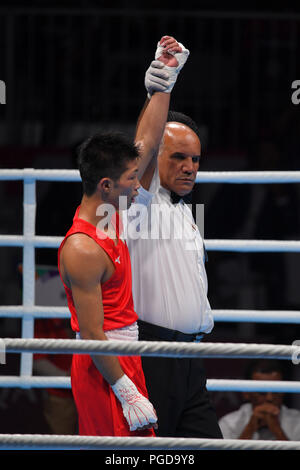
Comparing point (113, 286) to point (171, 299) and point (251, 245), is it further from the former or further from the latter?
point (251, 245)

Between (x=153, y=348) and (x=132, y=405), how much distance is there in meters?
0.37

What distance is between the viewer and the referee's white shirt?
230 centimetres

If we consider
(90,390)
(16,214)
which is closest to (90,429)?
(90,390)

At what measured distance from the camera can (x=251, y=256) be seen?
16.4ft

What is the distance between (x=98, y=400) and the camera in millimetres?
2010

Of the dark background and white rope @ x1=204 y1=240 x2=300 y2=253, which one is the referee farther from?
the dark background

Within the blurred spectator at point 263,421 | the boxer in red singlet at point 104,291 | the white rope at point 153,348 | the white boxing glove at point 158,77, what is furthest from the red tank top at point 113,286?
the blurred spectator at point 263,421

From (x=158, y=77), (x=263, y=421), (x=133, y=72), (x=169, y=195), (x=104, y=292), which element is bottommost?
(x=263, y=421)

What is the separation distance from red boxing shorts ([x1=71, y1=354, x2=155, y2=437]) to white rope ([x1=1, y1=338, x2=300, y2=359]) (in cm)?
40

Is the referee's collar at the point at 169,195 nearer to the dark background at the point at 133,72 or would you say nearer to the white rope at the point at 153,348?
the white rope at the point at 153,348

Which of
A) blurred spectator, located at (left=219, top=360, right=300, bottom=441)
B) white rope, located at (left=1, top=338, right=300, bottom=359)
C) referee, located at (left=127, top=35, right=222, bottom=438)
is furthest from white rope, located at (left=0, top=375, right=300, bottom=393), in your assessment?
white rope, located at (left=1, top=338, right=300, bottom=359)

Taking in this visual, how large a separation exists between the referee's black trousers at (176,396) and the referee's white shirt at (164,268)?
0.07 m

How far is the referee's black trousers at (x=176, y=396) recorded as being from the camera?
90.5 inches

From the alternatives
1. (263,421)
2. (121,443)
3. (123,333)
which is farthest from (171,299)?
(263,421)
